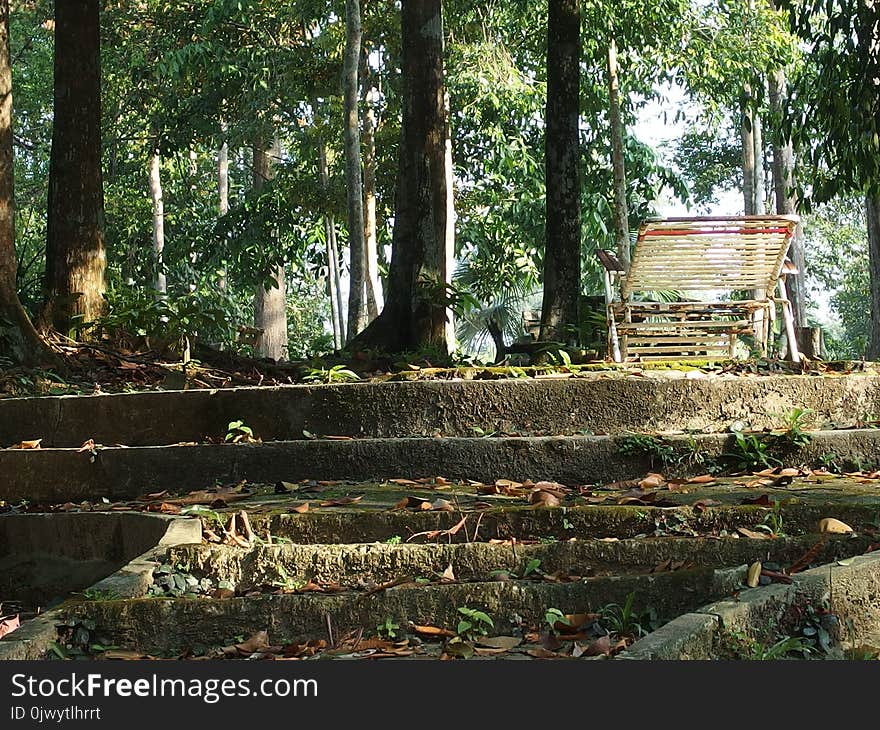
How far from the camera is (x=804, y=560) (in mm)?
3141

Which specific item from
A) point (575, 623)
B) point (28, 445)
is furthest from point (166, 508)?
point (575, 623)

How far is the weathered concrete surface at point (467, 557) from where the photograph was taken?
3234mm

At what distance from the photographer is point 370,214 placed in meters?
15.7

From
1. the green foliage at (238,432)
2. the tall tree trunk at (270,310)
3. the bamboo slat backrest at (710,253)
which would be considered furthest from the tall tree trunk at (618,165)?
the green foliage at (238,432)

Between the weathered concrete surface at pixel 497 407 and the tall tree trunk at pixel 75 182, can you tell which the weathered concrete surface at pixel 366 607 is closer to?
the weathered concrete surface at pixel 497 407

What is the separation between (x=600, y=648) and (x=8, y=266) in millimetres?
5513

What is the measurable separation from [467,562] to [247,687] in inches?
45.9

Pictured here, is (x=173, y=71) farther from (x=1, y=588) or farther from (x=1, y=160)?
(x=1, y=588)

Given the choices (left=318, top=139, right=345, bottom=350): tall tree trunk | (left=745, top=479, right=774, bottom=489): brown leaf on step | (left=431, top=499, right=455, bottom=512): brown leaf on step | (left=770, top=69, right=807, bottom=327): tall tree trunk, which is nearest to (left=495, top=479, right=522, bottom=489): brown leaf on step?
(left=431, top=499, right=455, bottom=512): brown leaf on step

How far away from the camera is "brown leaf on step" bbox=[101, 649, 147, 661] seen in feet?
9.19

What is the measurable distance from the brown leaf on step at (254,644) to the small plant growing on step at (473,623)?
489mm

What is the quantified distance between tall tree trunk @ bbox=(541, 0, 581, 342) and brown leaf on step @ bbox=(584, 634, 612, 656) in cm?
620

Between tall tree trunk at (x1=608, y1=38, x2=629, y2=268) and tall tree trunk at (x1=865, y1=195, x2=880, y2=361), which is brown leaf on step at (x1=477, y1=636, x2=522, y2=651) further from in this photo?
tall tree trunk at (x1=608, y1=38, x2=629, y2=268)

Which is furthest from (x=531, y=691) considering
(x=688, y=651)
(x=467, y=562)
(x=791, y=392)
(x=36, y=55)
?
(x=36, y=55)
